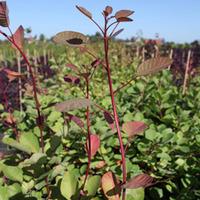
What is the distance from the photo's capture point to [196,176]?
179 centimetres

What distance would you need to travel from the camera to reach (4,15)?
0.99m

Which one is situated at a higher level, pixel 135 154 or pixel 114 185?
pixel 114 185

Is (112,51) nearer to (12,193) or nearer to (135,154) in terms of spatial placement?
(135,154)

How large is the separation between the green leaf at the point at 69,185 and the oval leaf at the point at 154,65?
1.13 feet

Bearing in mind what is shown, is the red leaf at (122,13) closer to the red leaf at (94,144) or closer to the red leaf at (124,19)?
the red leaf at (124,19)

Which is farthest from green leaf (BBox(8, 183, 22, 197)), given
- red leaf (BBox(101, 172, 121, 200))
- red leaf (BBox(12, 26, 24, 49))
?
red leaf (BBox(12, 26, 24, 49))

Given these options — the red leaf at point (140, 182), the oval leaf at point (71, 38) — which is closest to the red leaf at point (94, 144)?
the red leaf at point (140, 182)

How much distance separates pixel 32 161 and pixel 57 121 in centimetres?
94

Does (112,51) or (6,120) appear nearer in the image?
(6,120)

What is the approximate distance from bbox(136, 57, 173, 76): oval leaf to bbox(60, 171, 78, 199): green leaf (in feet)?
1.13

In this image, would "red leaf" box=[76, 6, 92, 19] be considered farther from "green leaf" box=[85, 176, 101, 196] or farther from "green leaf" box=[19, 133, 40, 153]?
"green leaf" box=[19, 133, 40, 153]

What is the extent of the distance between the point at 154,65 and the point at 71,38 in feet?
0.73

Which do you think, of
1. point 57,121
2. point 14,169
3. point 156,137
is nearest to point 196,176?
point 156,137

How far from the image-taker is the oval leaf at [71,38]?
0.94 meters
